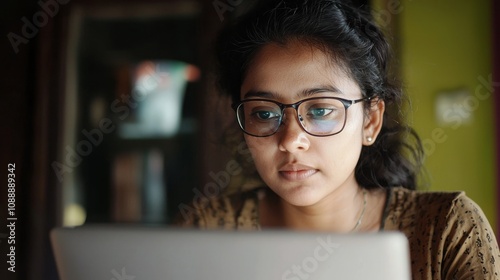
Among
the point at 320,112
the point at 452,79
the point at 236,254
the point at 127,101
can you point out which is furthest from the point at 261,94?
the point at 127,101

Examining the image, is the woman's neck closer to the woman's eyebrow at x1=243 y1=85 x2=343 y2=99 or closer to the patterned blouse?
the patterned blouse

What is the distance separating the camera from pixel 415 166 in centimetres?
164

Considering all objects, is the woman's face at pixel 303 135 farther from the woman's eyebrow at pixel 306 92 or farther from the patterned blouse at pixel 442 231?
the patterned blouse at pixel 442 231

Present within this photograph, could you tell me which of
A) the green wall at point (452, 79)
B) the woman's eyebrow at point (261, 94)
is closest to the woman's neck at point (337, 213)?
the woman's eyebrow at point (261, 94)

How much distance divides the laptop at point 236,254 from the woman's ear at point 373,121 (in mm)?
A: 717

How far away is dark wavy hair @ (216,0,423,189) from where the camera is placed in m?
1.39

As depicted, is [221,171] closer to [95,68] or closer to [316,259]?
[95,68]

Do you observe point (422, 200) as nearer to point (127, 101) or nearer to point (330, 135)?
point (330, 135)

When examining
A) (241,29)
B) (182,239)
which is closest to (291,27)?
(241,29)

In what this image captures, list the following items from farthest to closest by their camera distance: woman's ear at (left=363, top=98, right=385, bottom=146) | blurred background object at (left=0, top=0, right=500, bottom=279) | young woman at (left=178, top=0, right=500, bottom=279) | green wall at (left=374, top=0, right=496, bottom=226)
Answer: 1. blurred background object at (left=0, top=0, right=500, bottom=279)
2. green wall at (left=374, top=0, right=496, bottom=226)
3. woman's ear at (left=363, top=98, right=385, bottom=146)
4. young woman at (left=178, top=0, right=500, bottom=279)

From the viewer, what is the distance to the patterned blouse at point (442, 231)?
3.92 ft

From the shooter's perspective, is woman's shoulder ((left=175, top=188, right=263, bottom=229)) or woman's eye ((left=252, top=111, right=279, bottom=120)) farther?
woman's shoulder ((left=175, top=188, right=263, bottom=229))

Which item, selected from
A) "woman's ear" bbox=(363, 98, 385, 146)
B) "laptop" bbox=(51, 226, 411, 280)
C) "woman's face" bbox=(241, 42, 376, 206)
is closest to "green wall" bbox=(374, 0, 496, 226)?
"woman's ear" bbox=(363, 98, 385, 146)

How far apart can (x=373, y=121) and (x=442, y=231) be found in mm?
335
